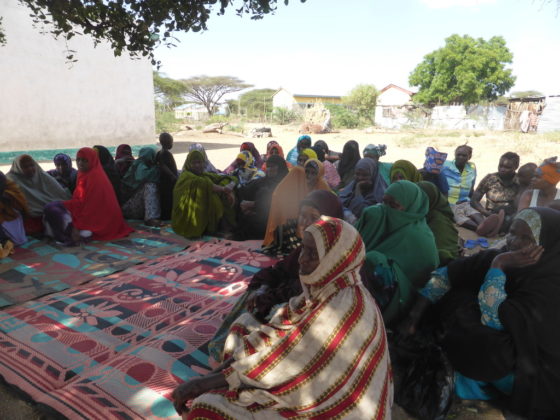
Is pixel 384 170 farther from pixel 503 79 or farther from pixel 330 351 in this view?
pixel 503 79

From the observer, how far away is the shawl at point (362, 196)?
505cm

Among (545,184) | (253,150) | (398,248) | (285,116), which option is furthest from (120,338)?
(285,116)

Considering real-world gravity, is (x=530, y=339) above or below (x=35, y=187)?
below

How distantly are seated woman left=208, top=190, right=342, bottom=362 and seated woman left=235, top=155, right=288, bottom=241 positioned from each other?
2.89 metres

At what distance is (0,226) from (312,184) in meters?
3.98

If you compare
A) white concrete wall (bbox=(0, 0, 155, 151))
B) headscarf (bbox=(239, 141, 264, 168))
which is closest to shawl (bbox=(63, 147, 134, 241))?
headscarf (bbox=(239, 141, 264, 168))

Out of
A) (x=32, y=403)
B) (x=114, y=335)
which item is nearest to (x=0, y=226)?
(x=114, y=335)

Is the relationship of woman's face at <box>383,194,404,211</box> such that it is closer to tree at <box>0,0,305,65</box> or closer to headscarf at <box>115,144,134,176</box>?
tree at <box>0,0,305,65</box>

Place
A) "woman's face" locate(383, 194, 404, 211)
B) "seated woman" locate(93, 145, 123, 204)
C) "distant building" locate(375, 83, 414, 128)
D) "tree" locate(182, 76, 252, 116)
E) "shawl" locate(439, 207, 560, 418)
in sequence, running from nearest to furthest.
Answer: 1. "shawl" locate(439, 207, 560, 418)
2. "woman's face" locate(383, 194, 404, 211)
3. "seated woman" locate(93, 145, 123, 204)
4. "distant building" locate(375, 83, 414, 128)
5. "tree" locate(182, 76, 252, 116)

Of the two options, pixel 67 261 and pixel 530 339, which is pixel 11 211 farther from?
pixel 530 339

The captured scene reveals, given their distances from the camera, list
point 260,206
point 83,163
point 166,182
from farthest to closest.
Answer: point 166,182 < point 260,206 < point 83,163

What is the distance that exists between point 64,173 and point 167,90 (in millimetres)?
30588

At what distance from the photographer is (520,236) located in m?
2.08

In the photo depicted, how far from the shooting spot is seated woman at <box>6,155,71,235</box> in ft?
17.1
